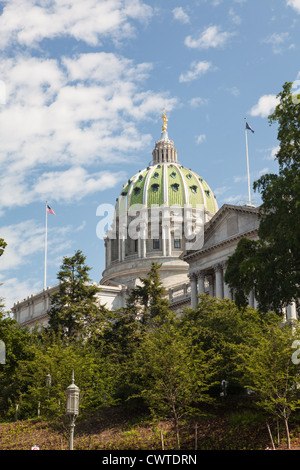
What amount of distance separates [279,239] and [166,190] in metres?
105

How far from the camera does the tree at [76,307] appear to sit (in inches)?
2361

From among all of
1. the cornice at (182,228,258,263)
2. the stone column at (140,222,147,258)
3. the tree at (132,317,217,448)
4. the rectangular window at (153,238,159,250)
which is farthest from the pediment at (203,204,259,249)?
the rectangular window at (153,238,159,250)

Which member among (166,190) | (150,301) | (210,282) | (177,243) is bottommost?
(150,301)

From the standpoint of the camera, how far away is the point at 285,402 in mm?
34656

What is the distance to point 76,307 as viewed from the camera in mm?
60344

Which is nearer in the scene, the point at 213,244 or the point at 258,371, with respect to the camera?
the point at 258,371

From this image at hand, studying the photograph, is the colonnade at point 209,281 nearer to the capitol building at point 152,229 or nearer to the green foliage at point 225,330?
the capitol building at point 152,229

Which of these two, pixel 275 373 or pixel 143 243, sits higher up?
pixel 143 243

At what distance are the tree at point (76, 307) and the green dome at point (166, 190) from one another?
73060mm

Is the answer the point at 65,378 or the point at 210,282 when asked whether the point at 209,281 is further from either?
the point at 65,378

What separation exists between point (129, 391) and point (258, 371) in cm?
1268

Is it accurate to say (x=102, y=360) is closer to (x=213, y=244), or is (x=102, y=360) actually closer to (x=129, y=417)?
(x=129, y=417)

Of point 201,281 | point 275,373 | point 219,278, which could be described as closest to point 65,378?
point 275,373

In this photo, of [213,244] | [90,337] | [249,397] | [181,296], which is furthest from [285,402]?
[181,296]
